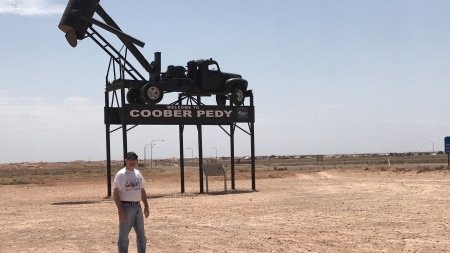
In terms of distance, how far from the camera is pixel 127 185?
9070 mm

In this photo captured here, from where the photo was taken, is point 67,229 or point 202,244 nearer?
point 202,244

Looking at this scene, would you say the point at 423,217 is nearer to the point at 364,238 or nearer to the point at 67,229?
the point at 364,238

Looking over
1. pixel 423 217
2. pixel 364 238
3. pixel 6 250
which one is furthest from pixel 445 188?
pixel 6 250

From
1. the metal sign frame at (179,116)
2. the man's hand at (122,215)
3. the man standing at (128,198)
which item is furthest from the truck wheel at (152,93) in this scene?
the man's hand at (122,215)

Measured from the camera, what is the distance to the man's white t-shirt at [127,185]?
9055 millimetres

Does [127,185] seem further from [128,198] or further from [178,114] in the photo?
[178,114]

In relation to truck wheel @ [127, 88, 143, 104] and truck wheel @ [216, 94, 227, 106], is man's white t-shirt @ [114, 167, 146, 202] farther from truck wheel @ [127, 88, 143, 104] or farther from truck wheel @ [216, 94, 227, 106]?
truck wheel @ [216, 94, 227, 106]

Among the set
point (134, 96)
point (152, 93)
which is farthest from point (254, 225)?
point (134, 96)

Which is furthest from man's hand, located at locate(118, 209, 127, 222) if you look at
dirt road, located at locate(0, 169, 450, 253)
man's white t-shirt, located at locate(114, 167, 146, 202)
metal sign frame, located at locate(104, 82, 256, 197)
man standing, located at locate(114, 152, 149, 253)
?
metal sign frame, located at locate(104, 82, 256, 197)

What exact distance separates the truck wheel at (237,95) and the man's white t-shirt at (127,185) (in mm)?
19223

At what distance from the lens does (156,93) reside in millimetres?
25750

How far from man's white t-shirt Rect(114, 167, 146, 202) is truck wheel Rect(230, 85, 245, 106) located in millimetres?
19223

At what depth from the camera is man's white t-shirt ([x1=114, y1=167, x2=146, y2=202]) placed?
29.7ft

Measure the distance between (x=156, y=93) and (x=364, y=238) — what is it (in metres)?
15.3
